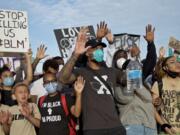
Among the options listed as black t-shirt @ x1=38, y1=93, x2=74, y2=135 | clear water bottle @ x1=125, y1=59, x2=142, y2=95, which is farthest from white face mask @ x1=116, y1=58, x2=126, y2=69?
black t-shirt @ x1=38, y1=93, x2=74, y2=135

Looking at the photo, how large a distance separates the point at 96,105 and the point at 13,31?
3.99 metres

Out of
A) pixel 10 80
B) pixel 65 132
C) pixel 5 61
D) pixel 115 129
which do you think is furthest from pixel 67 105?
pixel 5 61

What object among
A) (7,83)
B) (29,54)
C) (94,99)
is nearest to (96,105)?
(94,99)

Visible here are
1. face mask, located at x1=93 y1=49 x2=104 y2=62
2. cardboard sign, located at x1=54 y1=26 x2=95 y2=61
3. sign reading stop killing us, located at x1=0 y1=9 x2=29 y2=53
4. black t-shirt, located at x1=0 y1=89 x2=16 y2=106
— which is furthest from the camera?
cardboard sign, located at x1=54 y1=26 x2=95 y2=61

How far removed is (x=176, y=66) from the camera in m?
6.62

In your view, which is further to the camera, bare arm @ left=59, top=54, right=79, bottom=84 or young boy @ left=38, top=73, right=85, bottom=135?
young boy @ left=38, top=73, right=85, bottom=135

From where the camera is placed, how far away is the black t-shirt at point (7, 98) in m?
6.62

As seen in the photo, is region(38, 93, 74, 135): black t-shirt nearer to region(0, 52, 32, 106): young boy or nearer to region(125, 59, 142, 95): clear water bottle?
region(125, 59, 142, 95): clear water bottle

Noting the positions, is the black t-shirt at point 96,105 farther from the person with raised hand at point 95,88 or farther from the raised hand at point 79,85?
the raised hand at point 79,85

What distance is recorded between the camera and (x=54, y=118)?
585 centimetres

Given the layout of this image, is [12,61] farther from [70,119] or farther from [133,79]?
[133,79]

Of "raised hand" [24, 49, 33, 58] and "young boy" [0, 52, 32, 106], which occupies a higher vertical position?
"raised hand" [24, 49, 33, 58]

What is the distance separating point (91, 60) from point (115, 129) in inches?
33.9

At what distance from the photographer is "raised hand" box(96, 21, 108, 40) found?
6.52 meters
